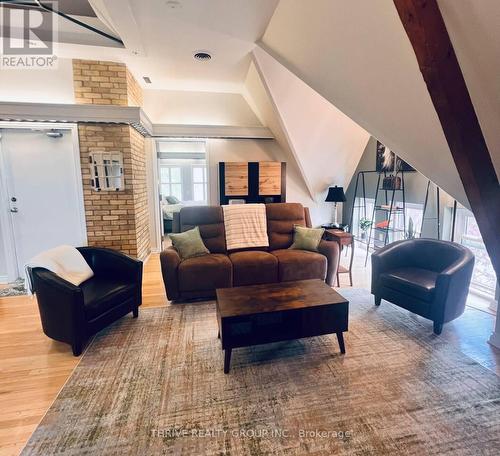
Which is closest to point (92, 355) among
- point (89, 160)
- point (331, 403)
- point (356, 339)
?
point (331, 403)

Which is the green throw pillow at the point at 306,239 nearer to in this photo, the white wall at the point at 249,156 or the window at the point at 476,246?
the window at the point at 476,246

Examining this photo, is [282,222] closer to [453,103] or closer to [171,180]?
[453,103]

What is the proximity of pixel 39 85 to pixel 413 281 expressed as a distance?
4898 mm

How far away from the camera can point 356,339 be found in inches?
98.8

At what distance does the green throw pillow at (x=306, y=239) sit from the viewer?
3691 millimetres

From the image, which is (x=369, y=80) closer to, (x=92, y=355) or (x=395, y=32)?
(x=395, y=32)

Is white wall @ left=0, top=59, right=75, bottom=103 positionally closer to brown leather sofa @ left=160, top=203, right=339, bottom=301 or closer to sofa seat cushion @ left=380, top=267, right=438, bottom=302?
brown leather sofa @ left=160, top=203, right=339, bottom=301

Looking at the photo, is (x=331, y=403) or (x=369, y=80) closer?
(x=331, y=403)

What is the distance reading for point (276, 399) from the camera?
185 cm

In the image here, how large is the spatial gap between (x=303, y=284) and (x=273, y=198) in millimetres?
2942

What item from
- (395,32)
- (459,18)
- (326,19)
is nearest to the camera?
→ (459,18)

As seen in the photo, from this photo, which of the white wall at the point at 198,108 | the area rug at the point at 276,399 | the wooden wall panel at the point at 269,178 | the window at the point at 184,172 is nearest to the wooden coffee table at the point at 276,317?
the area rug at the point at 276,399

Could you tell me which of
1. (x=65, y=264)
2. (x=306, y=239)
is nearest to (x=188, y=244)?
(x=65, y=264)

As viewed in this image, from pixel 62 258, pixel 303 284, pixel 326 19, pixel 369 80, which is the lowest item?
pixel 303 284
